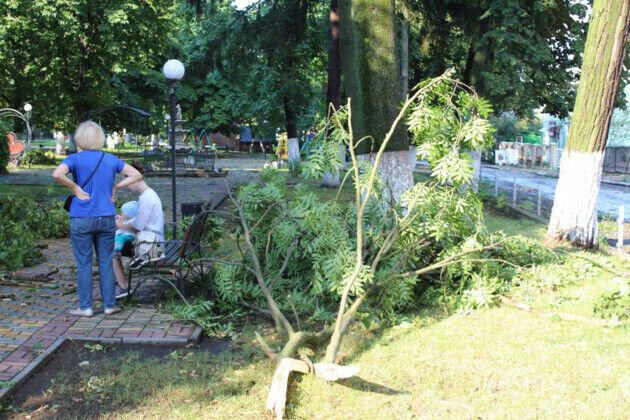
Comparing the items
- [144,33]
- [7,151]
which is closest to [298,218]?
[7,151]

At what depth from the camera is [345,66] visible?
9.91m

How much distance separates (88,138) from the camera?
20.9 ft

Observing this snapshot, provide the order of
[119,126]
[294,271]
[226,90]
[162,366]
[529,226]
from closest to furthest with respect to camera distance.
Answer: [162,366] → [294,271] → [529,226] → [119,126] → [226,90]

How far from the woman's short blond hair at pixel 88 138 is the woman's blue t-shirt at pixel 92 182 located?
54 millimetres

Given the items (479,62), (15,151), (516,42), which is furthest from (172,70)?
(15,151)

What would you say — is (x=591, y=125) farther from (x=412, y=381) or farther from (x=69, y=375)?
(x=69, y=375)

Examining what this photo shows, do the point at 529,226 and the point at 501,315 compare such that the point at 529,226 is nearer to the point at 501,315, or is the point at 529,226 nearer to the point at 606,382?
the point at 501,315

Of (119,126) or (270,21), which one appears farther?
(119,126)

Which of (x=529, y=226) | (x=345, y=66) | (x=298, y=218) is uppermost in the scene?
(x=345, y=66)

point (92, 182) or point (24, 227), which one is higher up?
point (92, 182)

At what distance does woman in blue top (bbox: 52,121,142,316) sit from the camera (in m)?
6.31

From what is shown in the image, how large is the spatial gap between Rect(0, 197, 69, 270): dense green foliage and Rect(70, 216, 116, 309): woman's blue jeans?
2883 millimetres

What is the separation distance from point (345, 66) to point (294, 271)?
3.97 metres

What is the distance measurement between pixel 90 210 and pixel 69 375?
1789mm
